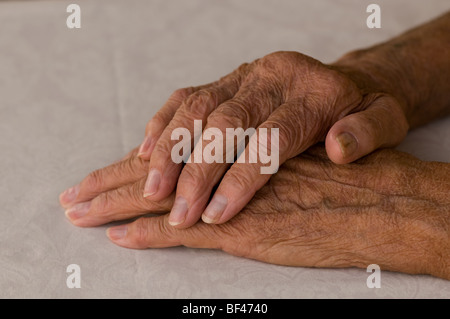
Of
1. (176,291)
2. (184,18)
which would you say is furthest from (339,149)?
(184,18)

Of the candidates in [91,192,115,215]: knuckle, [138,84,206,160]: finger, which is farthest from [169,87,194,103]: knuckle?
[91,192,115,215]: knuckle

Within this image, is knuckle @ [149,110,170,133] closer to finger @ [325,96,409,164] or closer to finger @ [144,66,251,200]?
finger @ [144,66,251,200]

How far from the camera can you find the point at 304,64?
1.23 metres

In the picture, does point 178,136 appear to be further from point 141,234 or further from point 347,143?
point 347,143

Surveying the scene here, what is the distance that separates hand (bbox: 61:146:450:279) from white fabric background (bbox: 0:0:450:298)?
29 millimetres

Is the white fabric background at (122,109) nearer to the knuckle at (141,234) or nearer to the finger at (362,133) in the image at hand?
the knuckle at (141,234)

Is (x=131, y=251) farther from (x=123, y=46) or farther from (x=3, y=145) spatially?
(x=123, y=46)

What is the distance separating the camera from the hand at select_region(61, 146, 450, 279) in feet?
3.48

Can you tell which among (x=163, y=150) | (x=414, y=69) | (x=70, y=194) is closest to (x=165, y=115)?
(x=163, y=150)

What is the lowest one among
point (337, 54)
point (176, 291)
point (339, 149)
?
point (176, 291)

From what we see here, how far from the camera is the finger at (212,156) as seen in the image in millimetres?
1094

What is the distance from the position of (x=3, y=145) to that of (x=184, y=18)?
750 mm

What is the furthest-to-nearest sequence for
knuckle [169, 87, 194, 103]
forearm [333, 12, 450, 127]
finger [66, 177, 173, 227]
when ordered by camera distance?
forearm [333, 12, 450, 127] → knuckle [169, 87, 194, 103] → finger [66, 177, 173, 227]

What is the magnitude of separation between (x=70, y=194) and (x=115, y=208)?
0.13 metres
